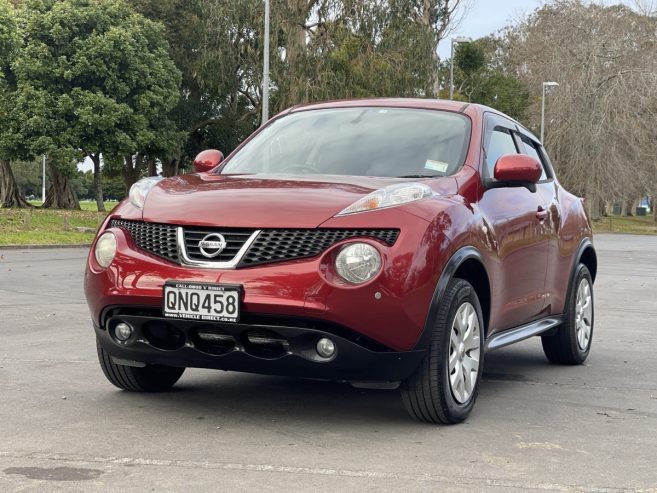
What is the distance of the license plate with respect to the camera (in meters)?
4.99

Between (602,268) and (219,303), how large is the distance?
18.2 metres

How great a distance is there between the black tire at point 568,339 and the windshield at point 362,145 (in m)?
1.90

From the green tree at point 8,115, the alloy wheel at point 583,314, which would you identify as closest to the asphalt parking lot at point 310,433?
the alloy wheel at point 583,314

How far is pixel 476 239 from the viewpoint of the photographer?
573 cm

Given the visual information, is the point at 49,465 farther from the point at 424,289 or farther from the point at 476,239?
the point at 476,239

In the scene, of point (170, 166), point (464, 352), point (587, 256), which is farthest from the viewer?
point (170, 166)

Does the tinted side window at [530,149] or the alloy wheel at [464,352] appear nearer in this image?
the alloy wheel at [464,352]

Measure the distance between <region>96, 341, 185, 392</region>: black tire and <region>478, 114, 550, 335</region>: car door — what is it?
1.94m

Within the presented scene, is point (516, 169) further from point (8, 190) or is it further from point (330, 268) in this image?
point (8, 190)

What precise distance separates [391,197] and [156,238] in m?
1.20

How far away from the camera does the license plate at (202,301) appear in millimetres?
4988

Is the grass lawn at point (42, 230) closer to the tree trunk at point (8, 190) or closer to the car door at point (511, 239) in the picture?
the tree trunk at point (8, 190)

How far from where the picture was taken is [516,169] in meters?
6.15

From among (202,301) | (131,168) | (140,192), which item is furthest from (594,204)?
(202,301)
